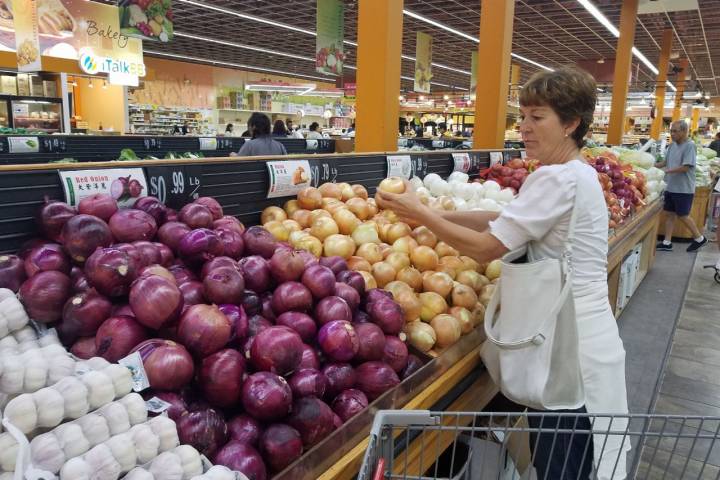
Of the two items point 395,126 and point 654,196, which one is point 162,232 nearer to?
point 395,126

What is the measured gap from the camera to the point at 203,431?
3.74 ft

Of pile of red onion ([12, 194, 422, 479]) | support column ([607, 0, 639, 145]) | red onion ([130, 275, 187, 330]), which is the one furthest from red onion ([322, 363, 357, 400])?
support column ([607, 0, 639, 145])

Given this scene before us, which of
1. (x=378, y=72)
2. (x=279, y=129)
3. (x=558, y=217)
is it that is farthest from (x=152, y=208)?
(x=279, y=129)

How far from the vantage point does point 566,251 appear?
5.31ft

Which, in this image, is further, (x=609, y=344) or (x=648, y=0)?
(x=648, y=0)

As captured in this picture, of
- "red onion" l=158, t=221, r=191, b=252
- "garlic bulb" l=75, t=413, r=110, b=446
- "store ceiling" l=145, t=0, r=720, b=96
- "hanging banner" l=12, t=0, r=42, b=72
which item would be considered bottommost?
"garlic bulb" l=75, t=413, r=110, b=446

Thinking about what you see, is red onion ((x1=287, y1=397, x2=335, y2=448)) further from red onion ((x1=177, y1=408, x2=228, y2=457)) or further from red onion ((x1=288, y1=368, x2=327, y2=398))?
red onion ((x1=177, y1=408, x2=228, y2=457))

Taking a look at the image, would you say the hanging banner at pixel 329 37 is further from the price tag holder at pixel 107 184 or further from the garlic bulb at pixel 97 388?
the garlic bulb at pixel 97 388

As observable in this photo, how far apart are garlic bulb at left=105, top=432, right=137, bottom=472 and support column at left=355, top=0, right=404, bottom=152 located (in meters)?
3.61

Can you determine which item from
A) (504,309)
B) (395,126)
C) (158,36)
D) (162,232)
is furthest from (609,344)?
(158,36)

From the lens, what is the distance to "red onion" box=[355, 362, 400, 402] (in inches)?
60.1

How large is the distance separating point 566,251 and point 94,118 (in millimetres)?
17794

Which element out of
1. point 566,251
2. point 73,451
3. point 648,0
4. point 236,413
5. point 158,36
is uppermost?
point 648,0

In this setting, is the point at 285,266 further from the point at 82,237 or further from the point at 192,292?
the point at 82,237
